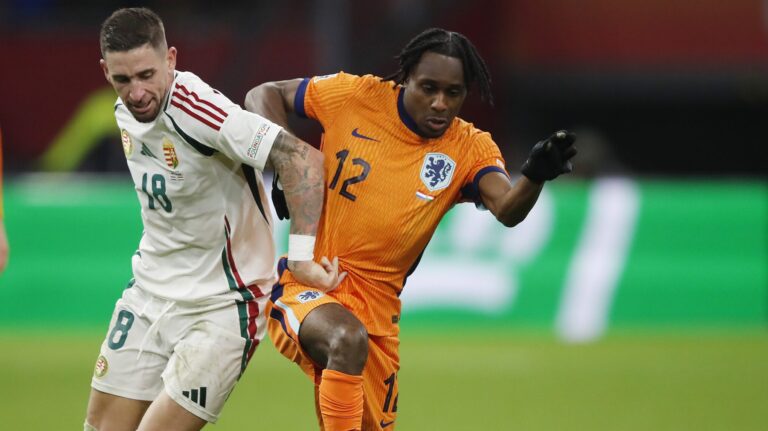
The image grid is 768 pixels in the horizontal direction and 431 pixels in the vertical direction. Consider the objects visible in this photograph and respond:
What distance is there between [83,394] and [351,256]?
4.26 metres

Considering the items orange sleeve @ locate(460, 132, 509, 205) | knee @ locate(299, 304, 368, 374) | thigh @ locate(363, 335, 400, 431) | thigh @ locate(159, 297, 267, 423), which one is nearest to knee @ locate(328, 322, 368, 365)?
knee @ locate(299, 304, 368, 374)

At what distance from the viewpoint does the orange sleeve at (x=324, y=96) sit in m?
6.11

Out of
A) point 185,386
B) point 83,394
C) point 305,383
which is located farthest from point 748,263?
point 185,386

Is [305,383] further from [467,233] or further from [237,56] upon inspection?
[237,56]

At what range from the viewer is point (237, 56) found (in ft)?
51.1

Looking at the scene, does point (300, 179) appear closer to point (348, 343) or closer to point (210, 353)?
point (348, 343)

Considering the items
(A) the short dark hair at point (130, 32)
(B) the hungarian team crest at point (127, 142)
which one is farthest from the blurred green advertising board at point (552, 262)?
(A) the short dark hair at point (130, 32)

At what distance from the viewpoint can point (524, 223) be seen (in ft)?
39.8

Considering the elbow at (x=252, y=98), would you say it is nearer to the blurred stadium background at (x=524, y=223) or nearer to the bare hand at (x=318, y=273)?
the bare hand at (x=318, y=273)

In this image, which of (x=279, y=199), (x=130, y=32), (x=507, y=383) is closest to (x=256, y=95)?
(x=279, y=199)

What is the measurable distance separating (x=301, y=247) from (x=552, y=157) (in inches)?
47.4

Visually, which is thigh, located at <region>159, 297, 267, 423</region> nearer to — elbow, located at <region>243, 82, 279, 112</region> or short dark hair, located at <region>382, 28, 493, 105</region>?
elbow, located at <region>243, 82, 279, 112</region>

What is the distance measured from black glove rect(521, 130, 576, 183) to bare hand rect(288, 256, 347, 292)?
105cm

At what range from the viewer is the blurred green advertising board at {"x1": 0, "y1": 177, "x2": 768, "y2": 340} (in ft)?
39.5
